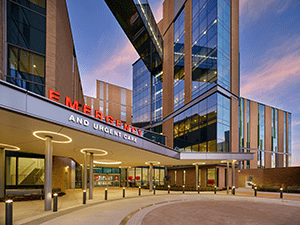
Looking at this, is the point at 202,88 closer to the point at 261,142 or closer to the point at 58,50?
the point at 58,50

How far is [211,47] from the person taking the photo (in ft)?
107

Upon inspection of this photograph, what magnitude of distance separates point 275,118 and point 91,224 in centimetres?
6368

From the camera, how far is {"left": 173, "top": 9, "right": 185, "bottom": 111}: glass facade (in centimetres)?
3922

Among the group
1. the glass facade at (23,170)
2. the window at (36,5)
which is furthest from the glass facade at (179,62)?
the window at (36,5)

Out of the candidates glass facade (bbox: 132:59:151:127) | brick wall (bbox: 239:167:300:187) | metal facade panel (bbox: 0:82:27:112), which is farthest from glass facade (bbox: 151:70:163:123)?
metal facade panel (bbox: 0:82:27:112)

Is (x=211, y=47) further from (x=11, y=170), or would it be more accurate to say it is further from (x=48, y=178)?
(x=11, y=170)

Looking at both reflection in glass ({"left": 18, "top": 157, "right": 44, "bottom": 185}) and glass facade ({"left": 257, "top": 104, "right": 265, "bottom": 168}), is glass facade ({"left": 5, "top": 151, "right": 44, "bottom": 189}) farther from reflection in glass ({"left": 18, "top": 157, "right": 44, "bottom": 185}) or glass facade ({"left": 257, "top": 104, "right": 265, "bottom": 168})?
glass facade ({"left": 257, "top": 104, "right": 265, "bottom": 168})

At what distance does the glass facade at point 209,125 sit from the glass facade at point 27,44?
76.8ft

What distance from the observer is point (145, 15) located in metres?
36.5

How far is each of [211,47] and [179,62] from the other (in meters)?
9.25

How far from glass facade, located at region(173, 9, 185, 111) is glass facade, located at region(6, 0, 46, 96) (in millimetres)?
26168

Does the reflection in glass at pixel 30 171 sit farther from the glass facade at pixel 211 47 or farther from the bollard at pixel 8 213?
the glass facade at pixel 211 47

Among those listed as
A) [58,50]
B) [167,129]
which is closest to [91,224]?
[58,50]

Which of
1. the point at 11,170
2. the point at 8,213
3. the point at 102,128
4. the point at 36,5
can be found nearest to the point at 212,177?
the point at 102,128
